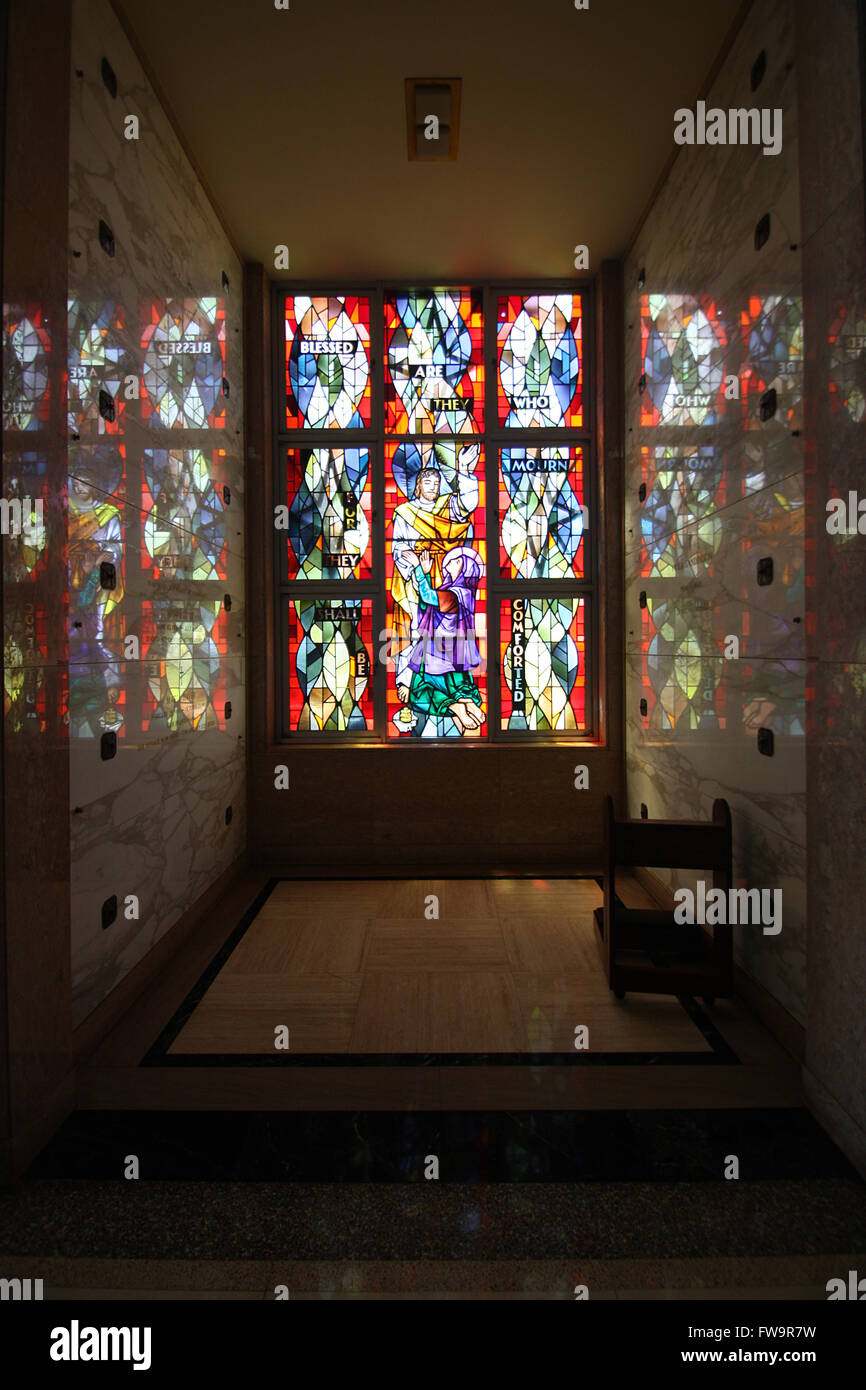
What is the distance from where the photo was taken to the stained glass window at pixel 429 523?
13.9 feet

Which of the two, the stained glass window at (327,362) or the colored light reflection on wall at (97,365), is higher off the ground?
the stained glass window at (327,362)

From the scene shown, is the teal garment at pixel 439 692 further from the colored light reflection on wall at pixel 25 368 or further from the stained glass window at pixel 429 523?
the colored light reflection on wall at pixel 25 368

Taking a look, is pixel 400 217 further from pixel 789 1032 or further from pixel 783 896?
pixel 789 1032

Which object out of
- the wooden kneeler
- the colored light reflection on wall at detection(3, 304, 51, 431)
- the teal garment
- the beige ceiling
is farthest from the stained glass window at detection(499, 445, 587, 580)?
the colored light reflection on wall at detection(3, 304, 51, 431)

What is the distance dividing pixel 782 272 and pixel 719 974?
86.2 inches

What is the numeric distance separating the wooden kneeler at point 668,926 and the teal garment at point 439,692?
1.69 meters

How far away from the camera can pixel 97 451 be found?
2.24 m

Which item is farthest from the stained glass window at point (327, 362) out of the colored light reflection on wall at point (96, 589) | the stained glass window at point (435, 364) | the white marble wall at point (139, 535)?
the colored light reflection on wall at point (96, 589)

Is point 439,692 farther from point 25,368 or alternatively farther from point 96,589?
point 25,368

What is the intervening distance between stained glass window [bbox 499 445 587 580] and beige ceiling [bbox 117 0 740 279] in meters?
1.07

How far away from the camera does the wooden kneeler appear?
2404 mm

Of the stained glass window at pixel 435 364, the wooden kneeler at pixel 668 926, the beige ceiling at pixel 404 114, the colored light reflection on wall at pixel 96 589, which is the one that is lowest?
the wooden kneeler at pixel 668 926

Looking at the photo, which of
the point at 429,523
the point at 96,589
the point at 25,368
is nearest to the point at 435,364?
the point at 429,523
